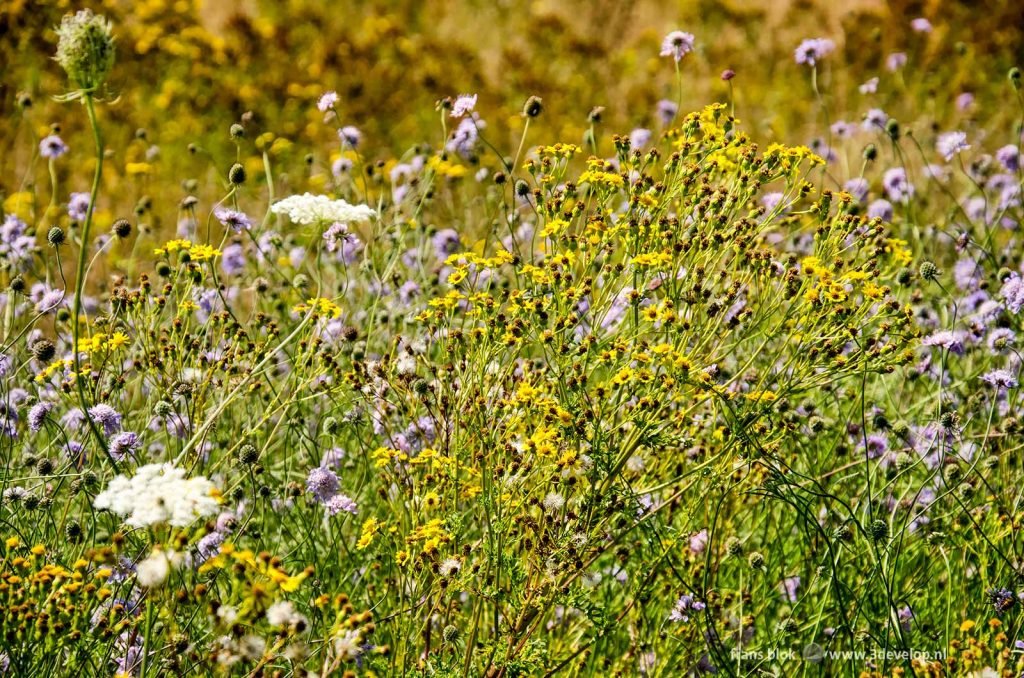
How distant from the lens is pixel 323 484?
2682mm

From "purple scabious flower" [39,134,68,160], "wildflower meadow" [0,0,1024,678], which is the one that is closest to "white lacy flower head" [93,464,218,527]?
"wildflower meadow" [0,0,1024,678]

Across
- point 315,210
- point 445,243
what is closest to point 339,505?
point 315,210

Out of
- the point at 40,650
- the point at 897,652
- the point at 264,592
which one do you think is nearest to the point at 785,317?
the point at 897,652

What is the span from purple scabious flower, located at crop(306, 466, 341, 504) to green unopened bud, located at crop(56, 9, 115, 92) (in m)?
1.18

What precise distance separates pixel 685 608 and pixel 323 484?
102 cm

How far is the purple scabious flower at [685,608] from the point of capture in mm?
2582

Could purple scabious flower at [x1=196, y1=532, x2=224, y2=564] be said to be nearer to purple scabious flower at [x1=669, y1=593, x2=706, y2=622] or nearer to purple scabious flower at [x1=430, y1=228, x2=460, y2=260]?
purple scabious flower at [x1=669, y1=593, x2=706, y2=622]

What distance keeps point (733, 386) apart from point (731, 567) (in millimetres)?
598

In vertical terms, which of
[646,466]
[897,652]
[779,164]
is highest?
[779,164]

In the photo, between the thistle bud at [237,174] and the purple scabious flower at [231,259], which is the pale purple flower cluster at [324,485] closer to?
the thistle bud at [237,174]

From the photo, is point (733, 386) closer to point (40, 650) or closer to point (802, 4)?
point (40, 650)

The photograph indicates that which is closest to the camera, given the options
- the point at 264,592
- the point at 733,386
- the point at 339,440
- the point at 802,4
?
the point at 264,592

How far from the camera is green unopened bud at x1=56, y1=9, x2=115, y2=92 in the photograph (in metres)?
1.90

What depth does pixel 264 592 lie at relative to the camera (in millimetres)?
1670
